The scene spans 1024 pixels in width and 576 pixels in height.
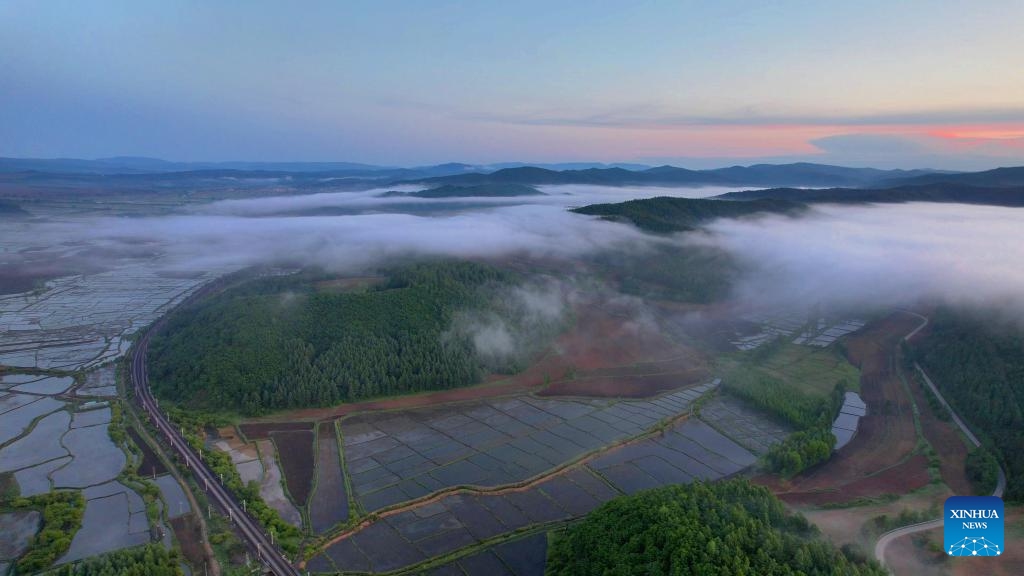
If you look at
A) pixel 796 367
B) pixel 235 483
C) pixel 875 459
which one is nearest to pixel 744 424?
pixel 875 459

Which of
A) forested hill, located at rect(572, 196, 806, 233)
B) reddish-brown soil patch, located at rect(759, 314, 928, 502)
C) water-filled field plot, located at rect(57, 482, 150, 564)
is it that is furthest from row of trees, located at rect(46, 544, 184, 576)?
forested hill, located at rect(572, 196, 806, 233)

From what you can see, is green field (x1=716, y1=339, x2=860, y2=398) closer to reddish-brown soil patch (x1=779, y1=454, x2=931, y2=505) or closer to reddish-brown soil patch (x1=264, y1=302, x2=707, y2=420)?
reddish-brown soil patch (x1=264, y1=302, x2=707, y2=420)

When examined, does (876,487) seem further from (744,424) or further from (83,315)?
(83,315)

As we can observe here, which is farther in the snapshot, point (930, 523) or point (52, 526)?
point (52, 526)

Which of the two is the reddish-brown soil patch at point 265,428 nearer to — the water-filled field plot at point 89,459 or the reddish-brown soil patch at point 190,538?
the water-filled field plot at point 89,459

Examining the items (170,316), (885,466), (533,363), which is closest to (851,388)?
(885,466)

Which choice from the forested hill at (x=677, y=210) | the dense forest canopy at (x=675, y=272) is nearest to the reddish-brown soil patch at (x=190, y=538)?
the dense forest canopy at (x=675, y=272)
